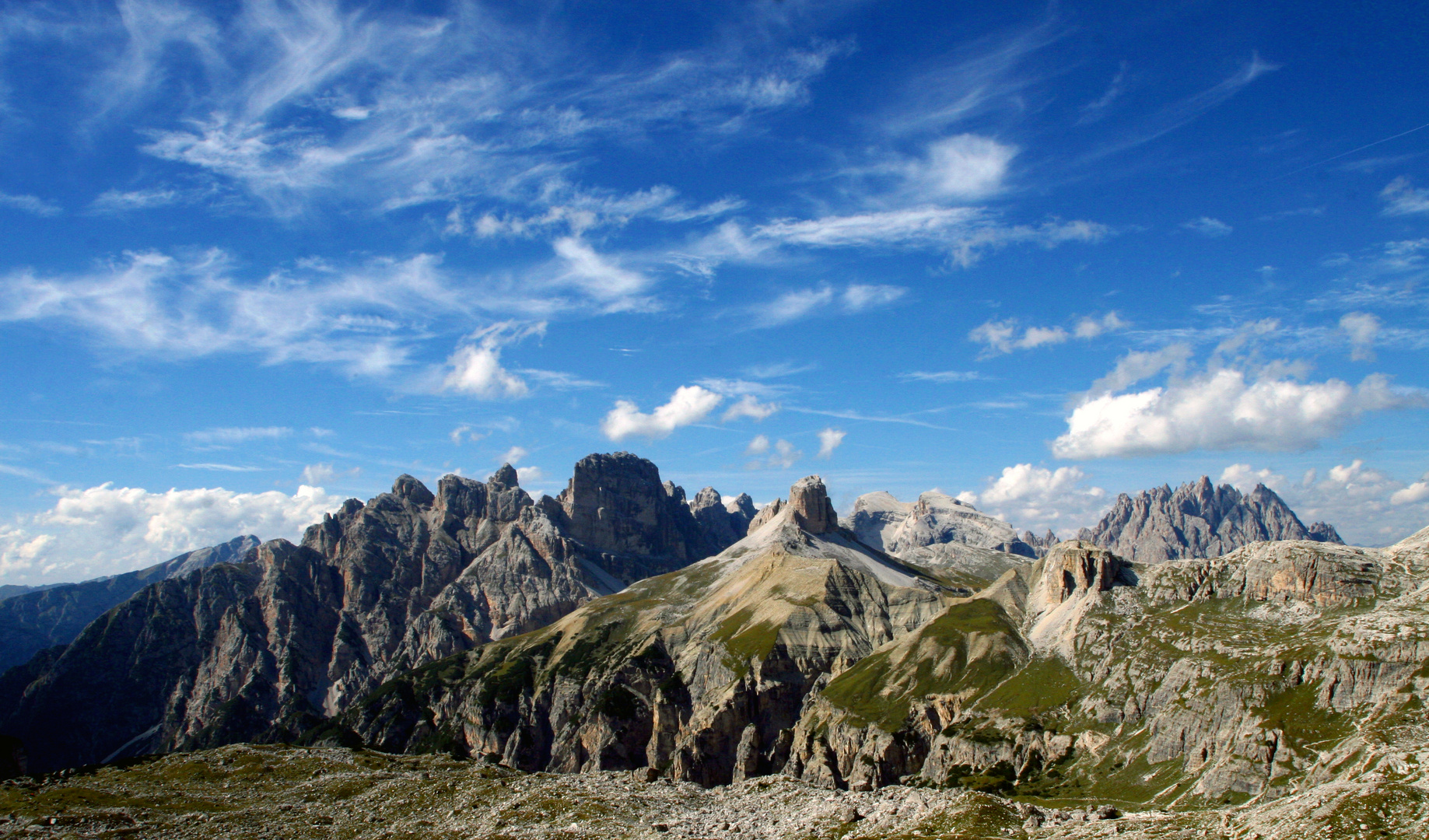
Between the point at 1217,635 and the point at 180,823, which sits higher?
the point at 1217,635

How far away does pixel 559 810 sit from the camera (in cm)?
9381

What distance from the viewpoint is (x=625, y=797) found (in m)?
98.4

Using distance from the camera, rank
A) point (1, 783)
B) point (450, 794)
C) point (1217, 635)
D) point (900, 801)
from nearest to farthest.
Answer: point (900, 801) → point (450, 794) → point (1, 783) → point (1217, 635)

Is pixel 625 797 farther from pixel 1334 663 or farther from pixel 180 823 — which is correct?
pixel 1334 663

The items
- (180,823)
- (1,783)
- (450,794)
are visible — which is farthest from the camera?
(1,783)

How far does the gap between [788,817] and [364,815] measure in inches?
2075

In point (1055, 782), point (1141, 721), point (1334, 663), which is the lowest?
point (1055, 782)

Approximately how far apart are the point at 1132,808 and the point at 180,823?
5798 inches

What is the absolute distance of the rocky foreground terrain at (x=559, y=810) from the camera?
211 feet

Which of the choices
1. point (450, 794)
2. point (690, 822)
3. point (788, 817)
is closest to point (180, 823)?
point (450, 794)

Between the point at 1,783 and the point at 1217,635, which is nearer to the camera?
the point at 1,783

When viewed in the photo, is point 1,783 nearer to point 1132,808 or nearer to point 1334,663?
point 1132,808

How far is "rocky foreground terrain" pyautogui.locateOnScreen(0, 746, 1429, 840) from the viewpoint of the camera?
64.2 metres

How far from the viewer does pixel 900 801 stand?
276 ft
